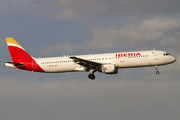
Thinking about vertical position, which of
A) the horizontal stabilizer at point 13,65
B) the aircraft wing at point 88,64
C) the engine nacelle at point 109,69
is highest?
the horizontal stabilizer at point 13,65

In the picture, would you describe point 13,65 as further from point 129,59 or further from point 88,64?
point 129,59

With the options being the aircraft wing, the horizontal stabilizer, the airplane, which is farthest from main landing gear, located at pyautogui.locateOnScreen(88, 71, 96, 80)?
the horizontal stabilizer

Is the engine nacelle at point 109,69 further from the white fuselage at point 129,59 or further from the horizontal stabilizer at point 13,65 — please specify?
the horizontal stabilizer at point 13,65

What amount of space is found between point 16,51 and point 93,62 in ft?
57.5

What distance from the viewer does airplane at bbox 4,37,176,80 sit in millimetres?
54719

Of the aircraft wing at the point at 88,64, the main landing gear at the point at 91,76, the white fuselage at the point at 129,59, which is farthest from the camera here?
the main landing gear at the point at 91,76

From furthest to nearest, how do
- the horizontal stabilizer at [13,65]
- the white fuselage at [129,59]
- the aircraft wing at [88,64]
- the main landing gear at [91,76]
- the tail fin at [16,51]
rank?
the tail fin at [16,51], the horizontal stabilizer at [13,65], the main landing gear at [91,76], the white fuselage at [129,59], the aircraft wing at [88,64]

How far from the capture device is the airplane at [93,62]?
54.7 m

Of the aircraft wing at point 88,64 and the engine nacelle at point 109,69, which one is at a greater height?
the aircraft wing at point 88,64

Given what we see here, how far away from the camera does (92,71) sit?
188 ft

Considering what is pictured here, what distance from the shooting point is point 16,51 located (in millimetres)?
61594

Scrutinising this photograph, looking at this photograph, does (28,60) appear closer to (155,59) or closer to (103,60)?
(103,60)

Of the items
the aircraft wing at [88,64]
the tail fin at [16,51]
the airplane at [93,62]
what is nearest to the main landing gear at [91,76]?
the airplane at [93,62]

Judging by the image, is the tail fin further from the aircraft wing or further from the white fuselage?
the aircraft wing
